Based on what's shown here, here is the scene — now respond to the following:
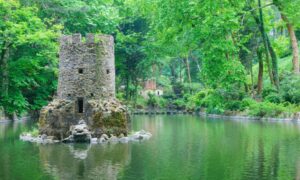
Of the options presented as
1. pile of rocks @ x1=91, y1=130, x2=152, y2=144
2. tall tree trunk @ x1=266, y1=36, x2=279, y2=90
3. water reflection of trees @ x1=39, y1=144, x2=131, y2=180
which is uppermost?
tall tree trunk @ x1=266, y1=36, x2=279, y2=90

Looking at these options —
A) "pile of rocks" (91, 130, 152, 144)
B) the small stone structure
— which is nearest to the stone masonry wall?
the small stone structure

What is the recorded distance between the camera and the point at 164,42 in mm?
45219

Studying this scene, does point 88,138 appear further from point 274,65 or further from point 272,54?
point 272,54

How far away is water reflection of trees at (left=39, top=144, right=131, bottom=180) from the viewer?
16.1m

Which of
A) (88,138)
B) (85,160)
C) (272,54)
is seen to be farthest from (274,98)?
(85,160)

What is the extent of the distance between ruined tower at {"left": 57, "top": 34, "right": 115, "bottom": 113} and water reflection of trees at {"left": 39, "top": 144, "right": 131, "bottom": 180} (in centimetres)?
407

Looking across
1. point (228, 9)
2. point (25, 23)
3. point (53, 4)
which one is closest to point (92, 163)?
point (25, 23)

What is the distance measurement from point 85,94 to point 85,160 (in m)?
9.75

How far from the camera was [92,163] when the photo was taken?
18484mm

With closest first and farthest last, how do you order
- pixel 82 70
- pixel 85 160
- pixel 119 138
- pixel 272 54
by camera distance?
pixel 85 160, pixel 119 138, pixel 82 70, pixel 272 54

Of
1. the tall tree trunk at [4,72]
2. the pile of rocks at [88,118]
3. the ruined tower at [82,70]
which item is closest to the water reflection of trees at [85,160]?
the pile of rocks at [88,118]

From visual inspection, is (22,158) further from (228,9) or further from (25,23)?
(228,9)

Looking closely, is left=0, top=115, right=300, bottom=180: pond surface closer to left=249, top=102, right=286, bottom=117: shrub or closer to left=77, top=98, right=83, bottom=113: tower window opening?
left=77, top=98, right=83, bottom=113: tower window opening

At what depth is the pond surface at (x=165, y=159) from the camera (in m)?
15.8
